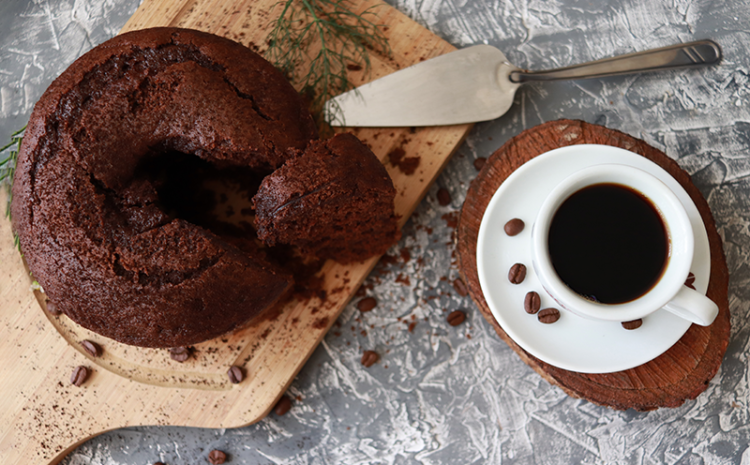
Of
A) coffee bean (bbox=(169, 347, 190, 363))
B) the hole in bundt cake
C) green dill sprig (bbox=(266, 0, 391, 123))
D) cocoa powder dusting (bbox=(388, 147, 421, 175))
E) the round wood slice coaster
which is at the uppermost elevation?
green dill sprig (bbox=(266, 0, 391, 123))

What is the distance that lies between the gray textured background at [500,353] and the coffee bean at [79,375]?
0.35 m

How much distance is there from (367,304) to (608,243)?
110cm

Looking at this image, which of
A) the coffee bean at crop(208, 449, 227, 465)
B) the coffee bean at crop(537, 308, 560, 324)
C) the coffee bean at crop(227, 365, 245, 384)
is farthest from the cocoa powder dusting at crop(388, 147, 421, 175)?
the coffee bean at crop(208, 449, 227, 465)

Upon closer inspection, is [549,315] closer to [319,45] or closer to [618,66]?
[618,66]

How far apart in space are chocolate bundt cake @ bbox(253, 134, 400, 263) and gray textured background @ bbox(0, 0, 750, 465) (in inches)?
19.3

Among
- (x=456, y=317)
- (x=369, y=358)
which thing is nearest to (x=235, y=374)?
(x=369, y=358)

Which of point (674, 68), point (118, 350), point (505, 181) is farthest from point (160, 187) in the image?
point (674, 68)

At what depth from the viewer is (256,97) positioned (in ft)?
5.97

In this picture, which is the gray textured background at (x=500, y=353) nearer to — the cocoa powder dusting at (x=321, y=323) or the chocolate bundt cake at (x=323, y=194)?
the cocoa powder dusting at (x=321, y=323)

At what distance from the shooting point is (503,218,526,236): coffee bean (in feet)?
6.22

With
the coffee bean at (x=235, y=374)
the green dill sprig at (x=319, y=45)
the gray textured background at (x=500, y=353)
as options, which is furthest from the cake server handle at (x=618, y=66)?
the coffee bean at (x=235, y=374)

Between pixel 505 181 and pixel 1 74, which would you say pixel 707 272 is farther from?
pixel 1 74

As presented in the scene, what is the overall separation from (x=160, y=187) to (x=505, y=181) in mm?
1464

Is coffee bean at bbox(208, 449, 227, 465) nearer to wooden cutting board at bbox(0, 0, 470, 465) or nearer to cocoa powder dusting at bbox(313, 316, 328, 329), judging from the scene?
wooden cutting board at bbox(0, 0, 470, 465)
